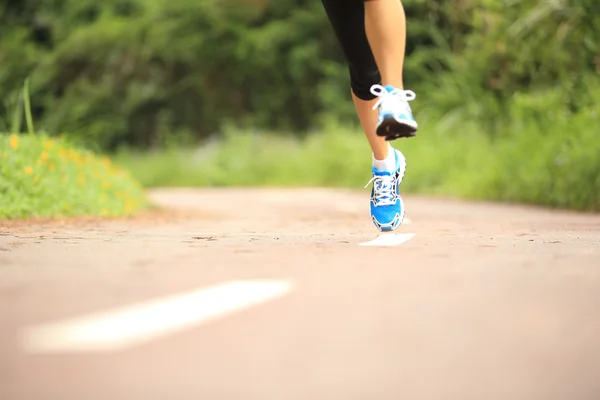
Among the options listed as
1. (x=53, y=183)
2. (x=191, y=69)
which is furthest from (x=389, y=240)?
(x=191, y=69)

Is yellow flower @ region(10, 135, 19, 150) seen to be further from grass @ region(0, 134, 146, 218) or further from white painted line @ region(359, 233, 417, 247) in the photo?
white painted line @ region(359, 233, 417, 247)

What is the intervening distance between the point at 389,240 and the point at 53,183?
396cm

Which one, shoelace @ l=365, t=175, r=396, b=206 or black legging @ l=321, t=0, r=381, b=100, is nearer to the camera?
black legging @ l=321, t=0, r=381, b=100

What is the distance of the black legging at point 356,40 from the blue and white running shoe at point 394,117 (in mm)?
356

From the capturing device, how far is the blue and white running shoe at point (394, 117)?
507 centimetres

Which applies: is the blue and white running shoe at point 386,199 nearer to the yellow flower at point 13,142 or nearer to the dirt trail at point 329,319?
the dirt trail at point 329,319

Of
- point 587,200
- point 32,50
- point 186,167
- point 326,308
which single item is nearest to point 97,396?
point 326,308

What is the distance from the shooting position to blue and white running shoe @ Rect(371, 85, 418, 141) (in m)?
5.07

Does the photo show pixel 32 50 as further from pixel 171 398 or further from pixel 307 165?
pixel 171 398

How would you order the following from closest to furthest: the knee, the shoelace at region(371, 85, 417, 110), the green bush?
the shoelace at region(371, 85, 417, 110) < the knee < the green bush

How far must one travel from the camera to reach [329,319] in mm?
2770

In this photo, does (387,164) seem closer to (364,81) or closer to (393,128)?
(364,81)

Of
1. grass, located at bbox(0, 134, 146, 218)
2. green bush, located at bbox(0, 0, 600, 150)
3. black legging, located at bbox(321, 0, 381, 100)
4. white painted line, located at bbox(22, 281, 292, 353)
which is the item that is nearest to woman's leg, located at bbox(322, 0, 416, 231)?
black legging, located at bbox(321, 0, 381, 100)

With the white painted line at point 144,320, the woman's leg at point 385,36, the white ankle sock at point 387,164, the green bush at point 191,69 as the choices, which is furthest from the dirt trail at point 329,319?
the green bush at point 191,69
